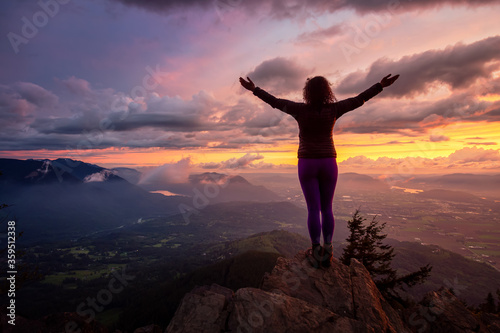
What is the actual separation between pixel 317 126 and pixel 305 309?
207 inches


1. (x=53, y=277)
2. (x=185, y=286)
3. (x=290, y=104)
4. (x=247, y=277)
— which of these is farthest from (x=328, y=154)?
(x=53, y=277)

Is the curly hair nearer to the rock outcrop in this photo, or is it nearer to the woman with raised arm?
the woman with raised arm

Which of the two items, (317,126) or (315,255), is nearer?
(317,126)

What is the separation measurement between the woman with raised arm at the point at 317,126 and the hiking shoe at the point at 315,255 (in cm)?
136

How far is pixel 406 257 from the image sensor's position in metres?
166

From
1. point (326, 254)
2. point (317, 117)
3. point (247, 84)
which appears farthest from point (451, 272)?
point (247, 84)

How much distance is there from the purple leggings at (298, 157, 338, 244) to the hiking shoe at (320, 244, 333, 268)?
947mm

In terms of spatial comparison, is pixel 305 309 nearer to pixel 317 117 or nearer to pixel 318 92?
pixel 317 117

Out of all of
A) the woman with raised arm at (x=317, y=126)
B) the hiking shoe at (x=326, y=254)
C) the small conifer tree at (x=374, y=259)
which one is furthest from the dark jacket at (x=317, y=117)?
the small conifer tree at (x=374, y=259)

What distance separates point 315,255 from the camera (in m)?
7.46

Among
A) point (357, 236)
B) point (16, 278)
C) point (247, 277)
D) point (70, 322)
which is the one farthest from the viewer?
point (247, 277)

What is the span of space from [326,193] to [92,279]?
714 feet

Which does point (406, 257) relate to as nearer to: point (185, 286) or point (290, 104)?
point (185, 286)

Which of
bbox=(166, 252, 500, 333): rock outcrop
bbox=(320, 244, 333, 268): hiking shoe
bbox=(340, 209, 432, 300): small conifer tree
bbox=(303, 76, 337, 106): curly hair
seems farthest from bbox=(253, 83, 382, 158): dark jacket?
bbox=(340, 209, 432, 300): small conifer tree
